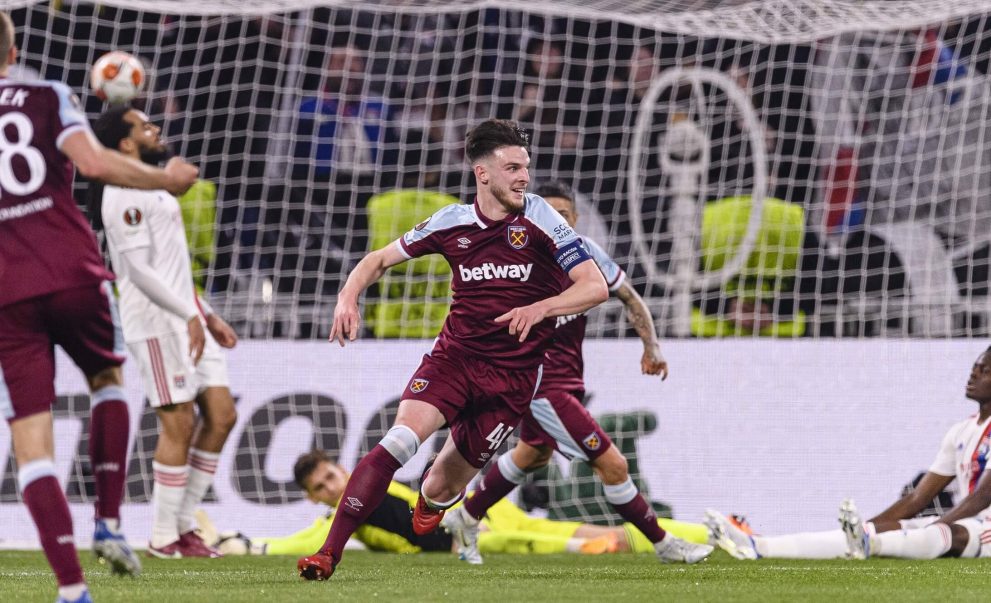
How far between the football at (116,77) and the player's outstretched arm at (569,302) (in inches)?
132

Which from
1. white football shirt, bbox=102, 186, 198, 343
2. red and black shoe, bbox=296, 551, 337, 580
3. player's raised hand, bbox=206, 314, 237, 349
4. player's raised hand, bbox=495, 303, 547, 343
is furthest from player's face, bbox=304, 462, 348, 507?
player's raised hand, bbox=495, 303, 547, 343

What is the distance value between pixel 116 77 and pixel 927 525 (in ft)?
16.3

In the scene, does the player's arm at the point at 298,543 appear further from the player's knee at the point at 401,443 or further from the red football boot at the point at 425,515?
the player's knee at the point at 401,443

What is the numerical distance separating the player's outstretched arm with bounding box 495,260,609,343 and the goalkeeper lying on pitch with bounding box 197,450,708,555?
2.76 metres

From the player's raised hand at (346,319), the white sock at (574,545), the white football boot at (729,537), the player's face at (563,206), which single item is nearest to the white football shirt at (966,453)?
the white football boot at (729,537)

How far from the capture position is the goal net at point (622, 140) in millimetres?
9883

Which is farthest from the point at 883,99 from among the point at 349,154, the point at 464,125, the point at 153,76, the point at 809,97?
the point at 153,76

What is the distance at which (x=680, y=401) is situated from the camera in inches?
342

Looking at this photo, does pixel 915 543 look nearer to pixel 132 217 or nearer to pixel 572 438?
pixel 572 438

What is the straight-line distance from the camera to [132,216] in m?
7.43

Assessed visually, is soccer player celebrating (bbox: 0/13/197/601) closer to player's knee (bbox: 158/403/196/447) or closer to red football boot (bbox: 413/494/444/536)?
red football boot (bbox: 413/494/444/536)

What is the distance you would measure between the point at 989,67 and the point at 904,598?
280 inches

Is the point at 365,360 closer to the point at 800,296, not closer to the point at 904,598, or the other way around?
the point at 800,296

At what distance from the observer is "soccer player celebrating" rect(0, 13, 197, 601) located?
13.8 feet
